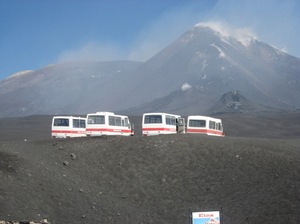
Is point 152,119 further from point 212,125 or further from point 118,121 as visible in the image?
point 212,125

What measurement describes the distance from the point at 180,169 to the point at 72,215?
364 inches

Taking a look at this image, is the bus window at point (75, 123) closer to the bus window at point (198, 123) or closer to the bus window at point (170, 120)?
the bus window at point (170, 120)

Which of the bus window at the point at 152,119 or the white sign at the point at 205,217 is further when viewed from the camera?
the bus window at the point at 152,119

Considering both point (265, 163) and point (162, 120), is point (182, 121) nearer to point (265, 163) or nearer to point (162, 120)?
point (162, 120)

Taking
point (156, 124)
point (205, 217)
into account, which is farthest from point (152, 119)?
point (205, 217)

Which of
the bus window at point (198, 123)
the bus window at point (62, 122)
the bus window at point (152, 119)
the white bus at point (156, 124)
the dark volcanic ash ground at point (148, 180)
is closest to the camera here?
the dark volcanic ash ground at point (148, 180)

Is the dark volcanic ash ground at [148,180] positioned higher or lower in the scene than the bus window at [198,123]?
lower

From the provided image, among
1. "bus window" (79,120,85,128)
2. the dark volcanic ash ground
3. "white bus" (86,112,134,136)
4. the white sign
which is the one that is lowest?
the white sign

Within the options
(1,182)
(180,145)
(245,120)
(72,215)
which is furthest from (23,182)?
(245,120)

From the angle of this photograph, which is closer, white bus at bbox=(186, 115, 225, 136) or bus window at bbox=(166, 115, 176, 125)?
bus window at bbox=(166, 115, 176, 125)

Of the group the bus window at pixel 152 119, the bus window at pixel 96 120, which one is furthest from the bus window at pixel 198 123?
the bus window at pixel 96 120

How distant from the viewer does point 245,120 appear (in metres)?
114

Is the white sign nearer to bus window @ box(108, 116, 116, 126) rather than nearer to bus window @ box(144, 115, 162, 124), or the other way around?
bus window @ box(108, 116, 116, 126)

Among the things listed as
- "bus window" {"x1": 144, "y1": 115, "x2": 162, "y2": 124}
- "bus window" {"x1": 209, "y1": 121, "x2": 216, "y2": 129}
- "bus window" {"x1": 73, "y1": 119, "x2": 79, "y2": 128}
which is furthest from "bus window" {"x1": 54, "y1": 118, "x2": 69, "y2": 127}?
"bus window" {"x1": 209, "y1": 121, "x2": 216, "y2": 129}
